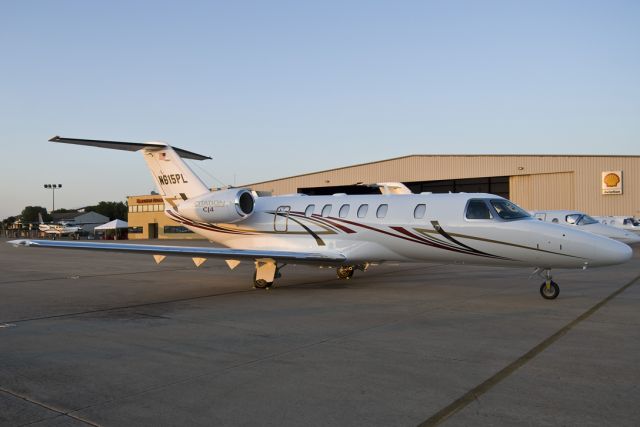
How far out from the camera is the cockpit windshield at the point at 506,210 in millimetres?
11125

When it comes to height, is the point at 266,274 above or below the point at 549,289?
above

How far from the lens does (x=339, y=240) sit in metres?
13.4

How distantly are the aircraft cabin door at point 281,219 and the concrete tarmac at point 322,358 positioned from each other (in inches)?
99.8

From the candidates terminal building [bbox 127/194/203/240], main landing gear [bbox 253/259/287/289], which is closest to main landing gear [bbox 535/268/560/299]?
main landing gear [bbox 253/259/287/289]

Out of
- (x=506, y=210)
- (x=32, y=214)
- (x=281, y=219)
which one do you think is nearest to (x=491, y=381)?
(x=506, y=210)

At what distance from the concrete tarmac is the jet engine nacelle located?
107 inches

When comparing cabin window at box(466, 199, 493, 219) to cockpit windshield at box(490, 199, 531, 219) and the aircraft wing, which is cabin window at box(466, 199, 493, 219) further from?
the aircraft wing

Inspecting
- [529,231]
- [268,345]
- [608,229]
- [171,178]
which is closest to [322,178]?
[608,229]

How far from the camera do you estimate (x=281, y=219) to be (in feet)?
48.0

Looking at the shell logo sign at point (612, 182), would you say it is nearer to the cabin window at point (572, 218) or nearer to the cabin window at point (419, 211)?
the cabin window at point (572, 218)

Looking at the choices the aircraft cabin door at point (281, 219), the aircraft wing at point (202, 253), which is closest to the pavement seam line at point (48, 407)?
the aircraft wing at point (202, 253)

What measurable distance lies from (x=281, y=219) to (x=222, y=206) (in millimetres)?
1654

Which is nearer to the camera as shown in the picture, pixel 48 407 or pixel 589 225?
pixel 48 407

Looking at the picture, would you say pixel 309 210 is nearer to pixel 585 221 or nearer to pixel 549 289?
pixel 549 289
